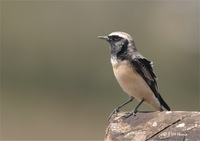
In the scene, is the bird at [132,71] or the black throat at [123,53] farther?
the black throat at [123,53]

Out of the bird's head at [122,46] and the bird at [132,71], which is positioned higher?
the bird's head at [122,46]

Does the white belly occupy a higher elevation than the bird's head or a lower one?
lower

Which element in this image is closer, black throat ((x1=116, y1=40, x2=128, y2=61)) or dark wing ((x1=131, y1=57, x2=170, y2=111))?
dark wing ((x1=131, y1=57, x2=170, y2=111))

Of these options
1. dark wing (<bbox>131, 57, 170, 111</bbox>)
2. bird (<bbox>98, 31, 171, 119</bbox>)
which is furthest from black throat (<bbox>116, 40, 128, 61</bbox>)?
dark wing (<bbox>131, 57, 170, 111</bbox>)

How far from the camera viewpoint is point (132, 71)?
364 inches

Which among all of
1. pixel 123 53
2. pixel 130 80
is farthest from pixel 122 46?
pixel 130 80

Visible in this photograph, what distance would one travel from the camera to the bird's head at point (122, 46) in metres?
9.39

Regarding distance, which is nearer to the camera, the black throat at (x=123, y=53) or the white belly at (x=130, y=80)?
the white belly at (x=130, y=80)

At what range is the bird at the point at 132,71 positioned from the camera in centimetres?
921

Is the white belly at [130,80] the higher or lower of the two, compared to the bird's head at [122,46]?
lower

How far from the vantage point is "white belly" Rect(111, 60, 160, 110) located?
918cm

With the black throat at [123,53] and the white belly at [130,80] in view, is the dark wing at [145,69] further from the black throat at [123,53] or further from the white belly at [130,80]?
the black throat at [123,53]

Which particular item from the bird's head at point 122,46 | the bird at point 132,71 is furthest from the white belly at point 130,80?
the bird's head at point 122,46

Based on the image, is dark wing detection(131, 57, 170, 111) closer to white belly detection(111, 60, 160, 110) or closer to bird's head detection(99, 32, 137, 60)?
white belly detection(111, 60, 160, 110)
